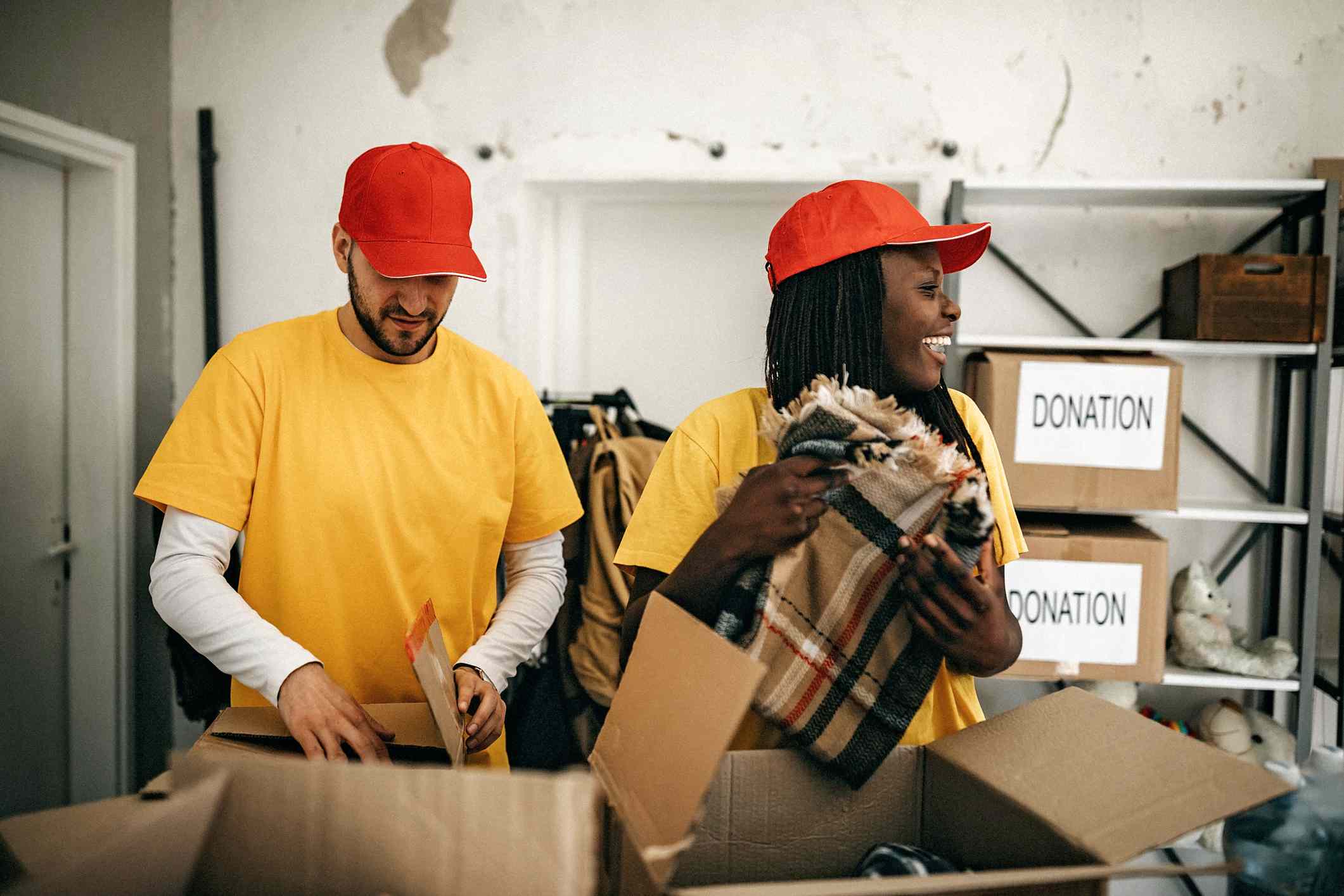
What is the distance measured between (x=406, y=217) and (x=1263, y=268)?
2048 mm

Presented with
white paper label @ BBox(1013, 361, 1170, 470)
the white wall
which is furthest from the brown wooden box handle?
white paper label @ BBox(1013, 361, 1170, 470)

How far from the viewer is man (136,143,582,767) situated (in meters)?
1.07

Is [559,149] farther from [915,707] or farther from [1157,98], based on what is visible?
[915,707]

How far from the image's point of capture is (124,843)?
0.54 m

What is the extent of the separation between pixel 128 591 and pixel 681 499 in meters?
2.07

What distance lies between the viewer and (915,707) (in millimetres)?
800

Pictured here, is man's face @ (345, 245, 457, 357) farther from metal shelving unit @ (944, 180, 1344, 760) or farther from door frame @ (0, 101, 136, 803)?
door frame @ (0, 101, 136, 803)

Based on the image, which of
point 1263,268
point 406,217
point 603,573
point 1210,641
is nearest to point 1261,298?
point 1263,268

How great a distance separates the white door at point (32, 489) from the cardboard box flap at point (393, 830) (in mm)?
1943

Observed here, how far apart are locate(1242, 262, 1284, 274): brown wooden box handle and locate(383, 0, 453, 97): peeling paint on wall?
2179 mm

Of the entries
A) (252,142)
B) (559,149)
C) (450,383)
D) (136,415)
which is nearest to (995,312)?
(559,149)

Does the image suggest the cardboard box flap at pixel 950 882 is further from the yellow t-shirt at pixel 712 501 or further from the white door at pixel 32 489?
the white door at pixel 32 489

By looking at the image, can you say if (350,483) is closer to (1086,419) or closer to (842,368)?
(842,368)

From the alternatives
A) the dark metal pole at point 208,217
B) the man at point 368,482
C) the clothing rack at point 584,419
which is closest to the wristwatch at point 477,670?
the man at point 368,482
